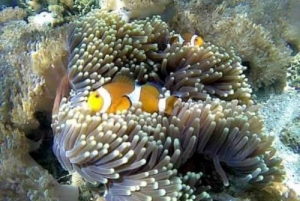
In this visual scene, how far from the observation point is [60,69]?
1963mm

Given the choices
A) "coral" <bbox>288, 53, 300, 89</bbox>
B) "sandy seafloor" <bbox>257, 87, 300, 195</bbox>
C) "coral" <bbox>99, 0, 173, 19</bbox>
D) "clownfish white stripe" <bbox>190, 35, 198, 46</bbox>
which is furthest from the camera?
"coral" <bbox>288, 53, 300, 89</bbox>

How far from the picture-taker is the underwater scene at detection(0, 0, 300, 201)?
1.57 metres

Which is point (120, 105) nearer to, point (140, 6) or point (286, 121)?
point (140, 6)

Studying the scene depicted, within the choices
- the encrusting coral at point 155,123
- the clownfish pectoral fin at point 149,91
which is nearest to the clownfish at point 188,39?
the encrusting coral at point 155,123

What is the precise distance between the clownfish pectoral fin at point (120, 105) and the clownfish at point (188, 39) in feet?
2.32

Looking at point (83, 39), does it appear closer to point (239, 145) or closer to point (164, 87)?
point (164, 87)

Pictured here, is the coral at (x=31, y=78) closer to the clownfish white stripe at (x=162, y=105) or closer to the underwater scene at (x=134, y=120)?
the underwater scene at (x=134, y=120)

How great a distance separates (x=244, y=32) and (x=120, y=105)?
1.30 m

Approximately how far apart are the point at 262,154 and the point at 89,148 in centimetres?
88

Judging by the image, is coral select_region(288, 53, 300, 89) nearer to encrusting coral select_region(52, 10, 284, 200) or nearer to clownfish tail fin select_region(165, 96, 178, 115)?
encrusting coral select_region(52, 10, 284, 200)

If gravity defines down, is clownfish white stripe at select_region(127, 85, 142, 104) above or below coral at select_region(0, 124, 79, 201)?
above

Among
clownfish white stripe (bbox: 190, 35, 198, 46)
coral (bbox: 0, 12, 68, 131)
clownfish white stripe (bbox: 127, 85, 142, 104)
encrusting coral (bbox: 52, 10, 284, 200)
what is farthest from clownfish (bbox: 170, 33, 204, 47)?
coral (bbox: 0, 12, 68, 131)

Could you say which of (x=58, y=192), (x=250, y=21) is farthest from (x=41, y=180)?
(x=250, y=21)

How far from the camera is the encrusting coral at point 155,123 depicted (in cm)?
155
